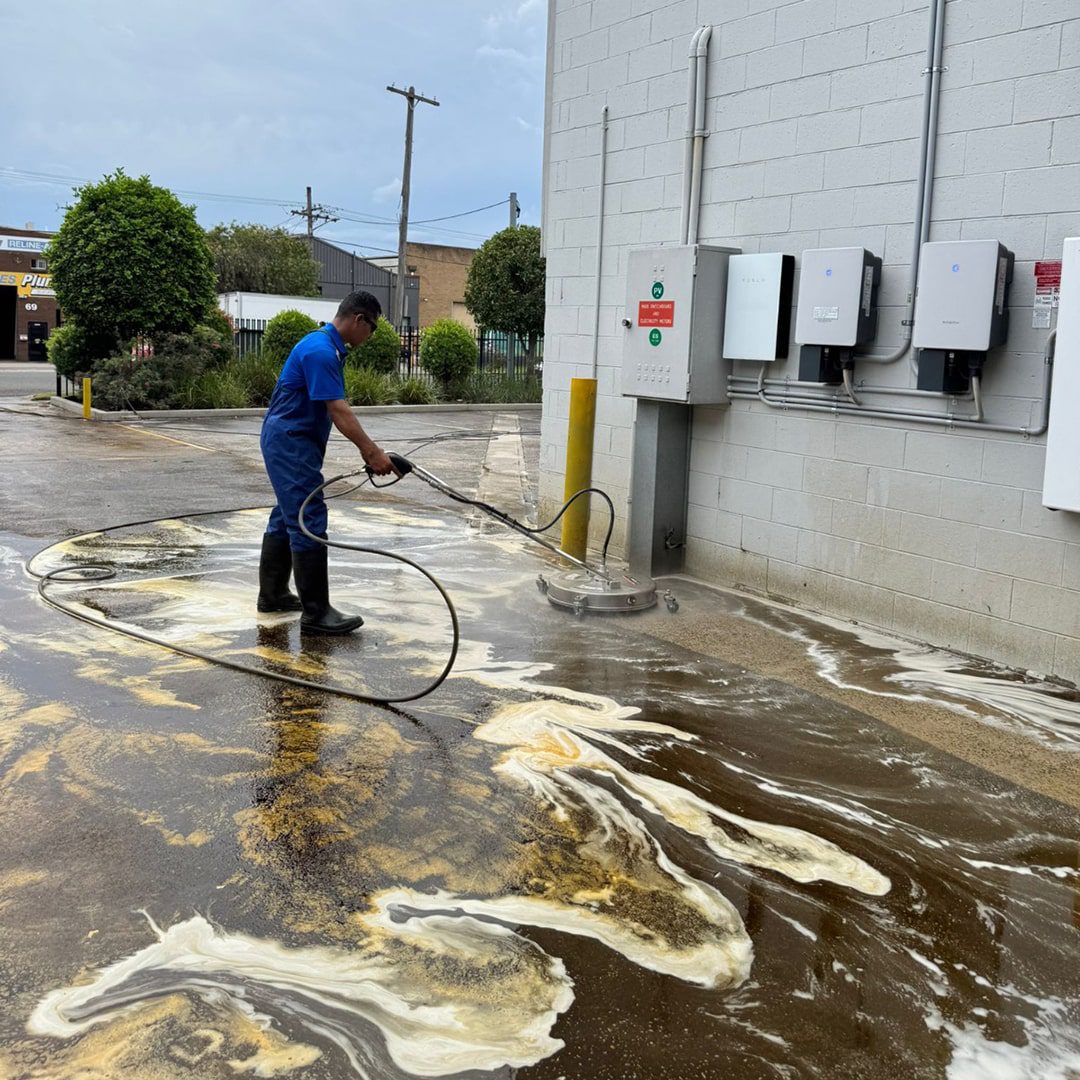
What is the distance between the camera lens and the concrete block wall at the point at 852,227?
5.40m

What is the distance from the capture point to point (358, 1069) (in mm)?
2598

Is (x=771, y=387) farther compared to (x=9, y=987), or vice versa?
(x=771, y=387)

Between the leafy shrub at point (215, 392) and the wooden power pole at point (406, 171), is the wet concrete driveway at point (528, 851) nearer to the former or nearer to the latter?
the leafy shrub at point (215, 392)

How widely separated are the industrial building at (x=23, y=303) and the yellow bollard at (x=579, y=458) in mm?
43383

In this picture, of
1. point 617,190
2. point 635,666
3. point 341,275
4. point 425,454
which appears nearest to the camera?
point 635,666

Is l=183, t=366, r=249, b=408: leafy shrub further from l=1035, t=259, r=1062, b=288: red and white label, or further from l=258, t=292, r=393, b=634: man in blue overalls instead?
l=1035, t=259, r=1062, b=288: red and white label

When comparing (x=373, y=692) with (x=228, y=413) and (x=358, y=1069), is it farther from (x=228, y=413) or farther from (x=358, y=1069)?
(x=228, y=413)

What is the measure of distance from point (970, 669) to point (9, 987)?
14.6 feet

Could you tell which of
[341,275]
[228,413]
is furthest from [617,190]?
[341,275]

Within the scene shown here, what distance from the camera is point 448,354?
23.0m

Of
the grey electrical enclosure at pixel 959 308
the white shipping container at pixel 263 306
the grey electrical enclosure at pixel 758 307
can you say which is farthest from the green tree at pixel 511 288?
the grey electrical enclosure at pixel 959 308

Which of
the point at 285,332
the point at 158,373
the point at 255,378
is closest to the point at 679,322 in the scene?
the point at 158,373

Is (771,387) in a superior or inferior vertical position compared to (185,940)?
superior

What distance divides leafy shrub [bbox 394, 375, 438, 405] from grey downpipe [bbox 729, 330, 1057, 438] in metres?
15.3
